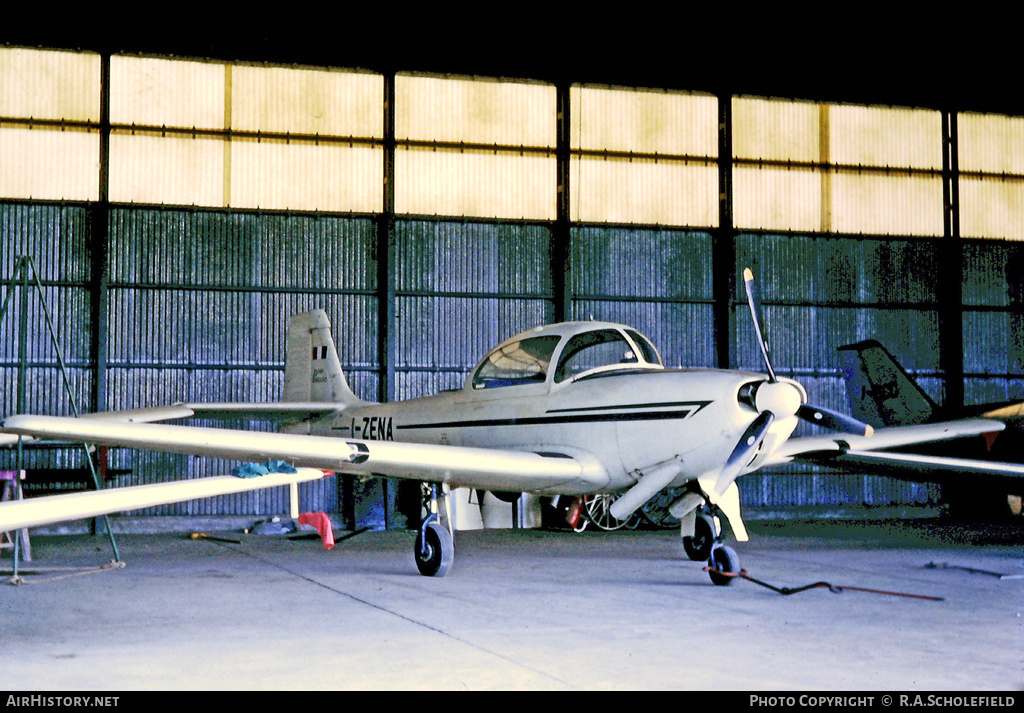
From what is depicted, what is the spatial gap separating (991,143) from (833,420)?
13.4 metres

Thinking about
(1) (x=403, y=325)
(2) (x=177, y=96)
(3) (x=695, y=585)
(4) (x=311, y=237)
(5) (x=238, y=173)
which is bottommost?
(3) (x=695, y=585)

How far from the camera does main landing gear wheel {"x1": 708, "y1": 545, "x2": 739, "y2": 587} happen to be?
809 cm

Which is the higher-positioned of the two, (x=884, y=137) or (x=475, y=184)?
(x=884, y=137)

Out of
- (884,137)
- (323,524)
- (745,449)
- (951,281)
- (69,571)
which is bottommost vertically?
(69,571)

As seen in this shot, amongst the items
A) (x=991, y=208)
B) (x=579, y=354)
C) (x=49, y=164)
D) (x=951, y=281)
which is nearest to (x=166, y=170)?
(x=49, y=164)

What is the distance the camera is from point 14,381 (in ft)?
47.3

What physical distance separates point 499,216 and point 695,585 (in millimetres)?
9320

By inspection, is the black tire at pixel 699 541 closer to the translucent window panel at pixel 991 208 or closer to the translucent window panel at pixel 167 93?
the translucent window panel at pixel 167 93

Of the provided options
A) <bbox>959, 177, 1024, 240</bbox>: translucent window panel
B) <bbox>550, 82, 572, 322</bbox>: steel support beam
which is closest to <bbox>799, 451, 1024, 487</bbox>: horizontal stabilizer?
<bbox>550, 82, 572, 322</bbox>: steel support beam

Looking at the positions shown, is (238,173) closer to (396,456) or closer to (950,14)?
(396,456)

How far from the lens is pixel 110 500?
4.11 m

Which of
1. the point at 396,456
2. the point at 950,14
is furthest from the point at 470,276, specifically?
the point at 950,14

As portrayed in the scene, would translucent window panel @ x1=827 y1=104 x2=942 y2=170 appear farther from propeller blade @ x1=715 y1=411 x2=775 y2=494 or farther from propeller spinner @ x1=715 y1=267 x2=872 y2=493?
propeller blade @ x1=715 y1=411 x2=775 y2=494

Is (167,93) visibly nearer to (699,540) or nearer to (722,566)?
(699,540)
